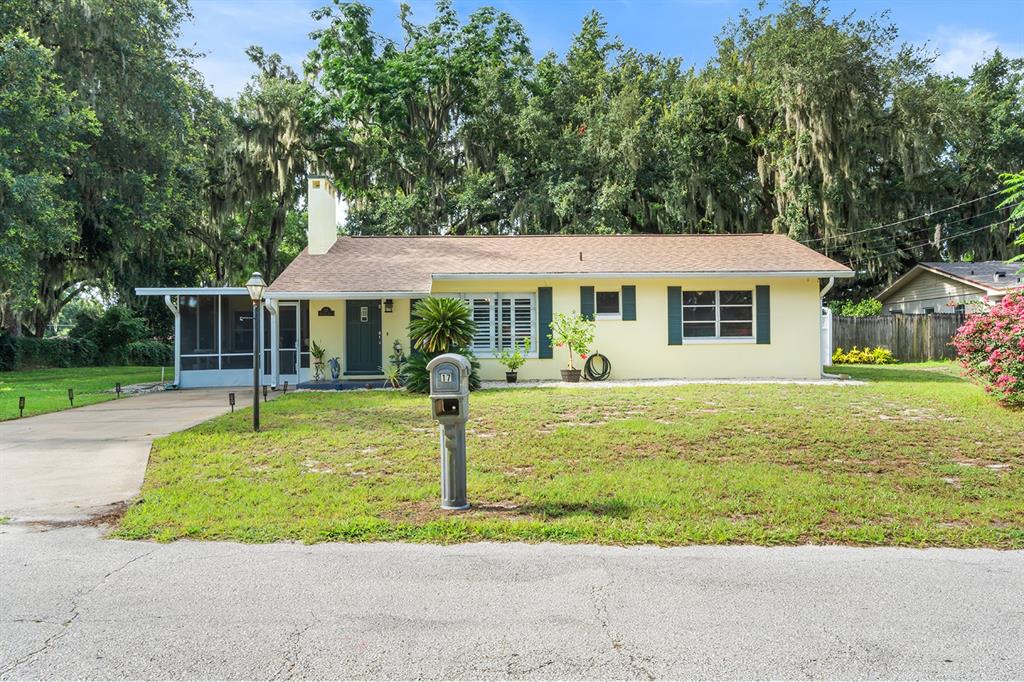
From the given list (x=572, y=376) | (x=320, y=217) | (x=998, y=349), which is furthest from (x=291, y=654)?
(x=320, y=217)

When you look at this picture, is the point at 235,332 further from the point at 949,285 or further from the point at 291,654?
the point at 949,285

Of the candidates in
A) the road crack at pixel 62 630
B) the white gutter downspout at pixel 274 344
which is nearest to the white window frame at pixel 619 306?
the white gutter downspout at pixel 274 344

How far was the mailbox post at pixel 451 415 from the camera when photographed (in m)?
5.67

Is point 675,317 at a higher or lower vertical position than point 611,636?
higher

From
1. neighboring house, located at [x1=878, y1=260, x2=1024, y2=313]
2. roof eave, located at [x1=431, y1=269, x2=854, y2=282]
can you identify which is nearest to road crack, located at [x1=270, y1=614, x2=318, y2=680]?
roof eave, located at [x1=431, y1=269, x2=854, y2=282]

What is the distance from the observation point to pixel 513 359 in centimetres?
1527

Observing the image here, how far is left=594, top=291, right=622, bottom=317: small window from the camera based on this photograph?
1606 cm

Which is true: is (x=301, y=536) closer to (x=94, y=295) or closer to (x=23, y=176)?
(x=23, y=176)

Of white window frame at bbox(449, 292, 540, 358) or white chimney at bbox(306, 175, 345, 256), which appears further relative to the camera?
white chimney at bbox(306, 175, 345, 256)

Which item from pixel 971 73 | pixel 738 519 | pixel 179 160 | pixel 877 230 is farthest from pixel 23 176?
pixel 971 73

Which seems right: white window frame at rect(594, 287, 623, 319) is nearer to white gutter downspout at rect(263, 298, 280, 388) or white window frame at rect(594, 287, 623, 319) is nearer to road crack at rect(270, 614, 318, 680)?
white gutter downspout at rect(263, 298, 280, 388)

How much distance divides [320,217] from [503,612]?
51.8 ft

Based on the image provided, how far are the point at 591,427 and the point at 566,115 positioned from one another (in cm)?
1966

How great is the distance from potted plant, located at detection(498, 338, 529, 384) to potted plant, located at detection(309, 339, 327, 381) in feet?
13.1
